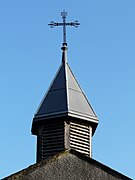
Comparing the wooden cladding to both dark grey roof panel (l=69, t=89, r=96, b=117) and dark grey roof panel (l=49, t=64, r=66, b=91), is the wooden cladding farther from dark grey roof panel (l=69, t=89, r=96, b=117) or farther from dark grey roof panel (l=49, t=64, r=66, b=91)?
dark grey roof panel (l=49, t=64, r=66, b=91)

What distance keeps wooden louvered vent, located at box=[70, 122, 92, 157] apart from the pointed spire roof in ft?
0.95

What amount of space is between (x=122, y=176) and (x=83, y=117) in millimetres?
5172

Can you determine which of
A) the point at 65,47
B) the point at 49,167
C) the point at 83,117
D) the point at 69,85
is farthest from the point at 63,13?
the point at 49,167

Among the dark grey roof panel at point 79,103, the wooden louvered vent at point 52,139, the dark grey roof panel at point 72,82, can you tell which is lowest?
the wooden louvered vent at point 52,139

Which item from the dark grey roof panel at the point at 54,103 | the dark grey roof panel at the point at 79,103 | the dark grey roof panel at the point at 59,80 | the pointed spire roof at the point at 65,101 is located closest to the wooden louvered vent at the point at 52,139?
the pointed spire roof at the point at 65,101

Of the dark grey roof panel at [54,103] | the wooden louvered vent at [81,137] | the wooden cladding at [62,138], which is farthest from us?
the dark grey roof panel at [54,103]

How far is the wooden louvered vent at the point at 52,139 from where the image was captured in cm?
1791

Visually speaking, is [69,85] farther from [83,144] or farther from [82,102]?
[83,144]

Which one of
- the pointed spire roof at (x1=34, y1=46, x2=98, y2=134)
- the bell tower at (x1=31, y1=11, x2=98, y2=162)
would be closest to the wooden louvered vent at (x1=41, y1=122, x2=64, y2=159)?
the bell tower at (x1=31, y1=11, x2=98, y2=162)

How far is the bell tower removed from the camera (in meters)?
18.0

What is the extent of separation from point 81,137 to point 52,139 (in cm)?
90

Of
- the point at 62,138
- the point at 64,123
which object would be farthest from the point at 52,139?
the point at 64,123

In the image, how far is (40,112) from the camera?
18.7 m

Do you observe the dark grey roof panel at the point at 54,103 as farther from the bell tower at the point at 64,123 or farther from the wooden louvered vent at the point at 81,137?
the wooden louvered vent at the point at 81,137
